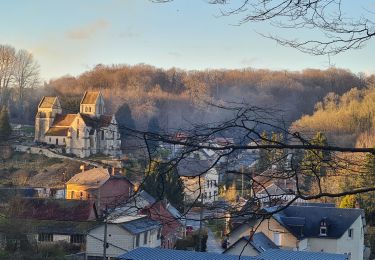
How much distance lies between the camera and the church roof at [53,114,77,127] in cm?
4211

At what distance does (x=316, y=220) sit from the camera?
1975cm

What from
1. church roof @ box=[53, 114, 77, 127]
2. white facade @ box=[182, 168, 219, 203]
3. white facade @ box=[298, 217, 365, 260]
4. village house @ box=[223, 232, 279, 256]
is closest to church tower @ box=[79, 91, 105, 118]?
church roof @ box=[53, 114, 77, 127]

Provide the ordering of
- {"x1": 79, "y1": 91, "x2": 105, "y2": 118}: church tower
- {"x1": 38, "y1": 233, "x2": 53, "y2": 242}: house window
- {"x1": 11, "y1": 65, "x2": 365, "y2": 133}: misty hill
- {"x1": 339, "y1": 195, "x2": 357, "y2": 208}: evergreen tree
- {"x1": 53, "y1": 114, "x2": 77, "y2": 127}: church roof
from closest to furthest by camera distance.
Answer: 1. {"x1": 38, "y1": 233, "x2": 53, "y2": 242}: house window
2. {"x1": 339, "y1": 195, "x2": 357, "y2": 208}: evergreen tree
3. {"x1": 53, "y1": 114, "x2": 77, "y2": 127}: church roof
4. {"x1": 79, "y1": 91, "x2": 105, "y2": 118}: church tower
5. {"x1": 11, "y1": 65, "x2": 365, "y2": 133}: misty hill

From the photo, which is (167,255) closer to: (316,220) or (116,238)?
(116,238)

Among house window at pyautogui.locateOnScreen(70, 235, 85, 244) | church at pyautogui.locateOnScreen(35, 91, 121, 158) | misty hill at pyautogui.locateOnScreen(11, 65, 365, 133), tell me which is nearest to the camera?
house window at pyautogui.locateOnScreen(70, 235, 85, 244)

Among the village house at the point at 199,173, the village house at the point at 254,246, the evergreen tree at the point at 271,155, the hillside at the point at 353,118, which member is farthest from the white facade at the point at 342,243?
the evergreen tree at the point at 271,155

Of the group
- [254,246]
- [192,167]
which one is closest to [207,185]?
[192,167]

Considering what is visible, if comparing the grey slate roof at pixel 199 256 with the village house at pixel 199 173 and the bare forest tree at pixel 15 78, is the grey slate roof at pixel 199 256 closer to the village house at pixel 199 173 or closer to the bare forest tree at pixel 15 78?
the village house at pixel 199 173

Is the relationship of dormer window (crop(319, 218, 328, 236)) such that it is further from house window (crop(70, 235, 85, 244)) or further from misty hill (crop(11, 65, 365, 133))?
misty hill (crop(11, 65, 365, 133))

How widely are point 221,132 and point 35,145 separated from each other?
39128 millimetres

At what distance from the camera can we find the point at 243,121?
109 inches

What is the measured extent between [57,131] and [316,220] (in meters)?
Result: 26.3

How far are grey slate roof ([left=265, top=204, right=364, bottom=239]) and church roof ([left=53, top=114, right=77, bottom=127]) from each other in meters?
24.7

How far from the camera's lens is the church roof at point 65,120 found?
1658 inches
